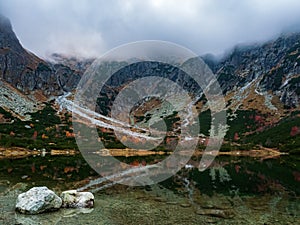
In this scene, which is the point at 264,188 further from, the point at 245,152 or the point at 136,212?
the point at 245,152

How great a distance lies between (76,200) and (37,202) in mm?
3204

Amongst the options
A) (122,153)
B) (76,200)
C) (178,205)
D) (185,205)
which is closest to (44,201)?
(76,200)

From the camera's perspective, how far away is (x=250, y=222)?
787 inches

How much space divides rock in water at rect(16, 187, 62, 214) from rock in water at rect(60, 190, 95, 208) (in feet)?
3.15

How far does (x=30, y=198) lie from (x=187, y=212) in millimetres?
11128

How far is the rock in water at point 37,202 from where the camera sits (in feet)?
69.8

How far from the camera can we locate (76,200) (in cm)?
2389

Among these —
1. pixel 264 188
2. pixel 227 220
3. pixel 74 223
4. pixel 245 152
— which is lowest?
pixel 74 223

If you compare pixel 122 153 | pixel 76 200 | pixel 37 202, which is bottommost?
pixel 37 202

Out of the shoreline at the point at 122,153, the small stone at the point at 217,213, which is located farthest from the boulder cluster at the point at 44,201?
the shoreline at the point at 122,153

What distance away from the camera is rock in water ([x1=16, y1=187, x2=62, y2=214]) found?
21266mm

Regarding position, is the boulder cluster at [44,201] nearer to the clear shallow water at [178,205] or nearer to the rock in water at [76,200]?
the rock in water at [76,200]

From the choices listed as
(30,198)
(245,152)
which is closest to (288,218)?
(30,198)

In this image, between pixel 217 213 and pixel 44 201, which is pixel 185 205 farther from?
pixel 44 201
